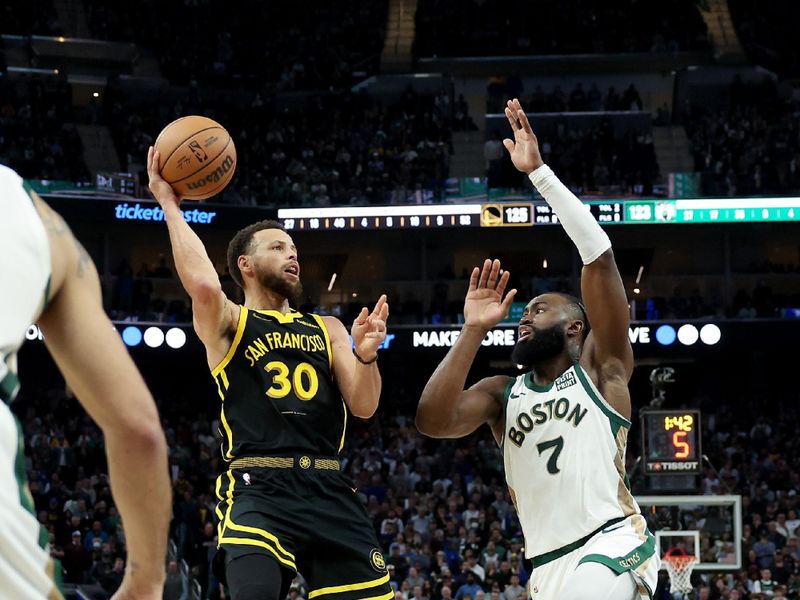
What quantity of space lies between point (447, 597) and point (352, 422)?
1021 cm

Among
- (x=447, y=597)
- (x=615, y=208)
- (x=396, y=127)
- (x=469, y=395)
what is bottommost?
(x=447, y=597)

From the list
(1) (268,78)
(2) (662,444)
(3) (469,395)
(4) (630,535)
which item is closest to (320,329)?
(3) (469,395)

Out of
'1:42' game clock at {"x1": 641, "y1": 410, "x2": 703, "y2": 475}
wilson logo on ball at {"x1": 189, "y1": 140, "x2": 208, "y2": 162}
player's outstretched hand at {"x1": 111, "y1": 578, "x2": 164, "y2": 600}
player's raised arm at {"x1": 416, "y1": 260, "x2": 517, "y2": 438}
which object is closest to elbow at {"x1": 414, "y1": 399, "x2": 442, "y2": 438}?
player's raised arm at {"x1": 416, "y1": 260, "x2": 517, "y2": 438}

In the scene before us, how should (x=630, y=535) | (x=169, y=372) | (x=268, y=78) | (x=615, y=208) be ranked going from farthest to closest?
(x=268, y=78) → (x=169, y=372) → (x=615, y=208) → (x=630, y=535)

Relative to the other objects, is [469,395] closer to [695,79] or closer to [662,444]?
[662,444]

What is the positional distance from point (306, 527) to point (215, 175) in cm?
183

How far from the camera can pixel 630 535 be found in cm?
561

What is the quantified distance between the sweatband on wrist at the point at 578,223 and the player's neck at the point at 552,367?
0.46 m

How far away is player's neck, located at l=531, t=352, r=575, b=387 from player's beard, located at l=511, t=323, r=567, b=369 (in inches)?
1.3

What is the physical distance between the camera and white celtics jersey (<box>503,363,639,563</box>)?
5.64 meters

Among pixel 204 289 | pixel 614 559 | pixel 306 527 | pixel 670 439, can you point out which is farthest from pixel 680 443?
pixel 204 289

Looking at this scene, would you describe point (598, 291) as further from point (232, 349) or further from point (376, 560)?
point (232, 349)

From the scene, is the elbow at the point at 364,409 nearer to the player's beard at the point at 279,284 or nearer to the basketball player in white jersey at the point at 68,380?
the player's beard at the point at 279,284

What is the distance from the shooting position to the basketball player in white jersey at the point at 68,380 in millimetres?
2350
